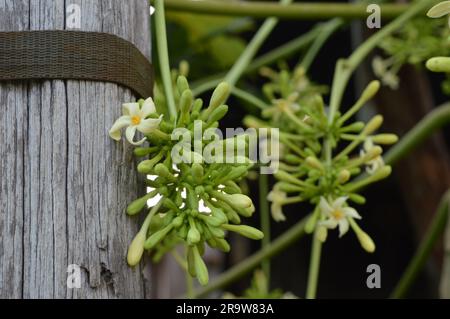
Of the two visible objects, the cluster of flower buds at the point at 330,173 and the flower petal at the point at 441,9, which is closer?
the flower petal at the point at 441,9

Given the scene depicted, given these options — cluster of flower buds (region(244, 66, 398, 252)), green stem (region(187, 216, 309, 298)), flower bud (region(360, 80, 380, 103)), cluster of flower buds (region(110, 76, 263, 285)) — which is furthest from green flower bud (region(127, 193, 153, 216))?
green stem (region(187, 216, 309, 298))

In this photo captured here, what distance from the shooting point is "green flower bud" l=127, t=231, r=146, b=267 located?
1.13m

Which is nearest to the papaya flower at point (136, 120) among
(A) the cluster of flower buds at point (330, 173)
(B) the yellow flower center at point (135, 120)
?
(B) the yellow flower center at point (135, 120)

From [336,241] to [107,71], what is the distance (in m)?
3.16

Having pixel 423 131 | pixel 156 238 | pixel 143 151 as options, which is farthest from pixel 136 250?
pixel 423 131

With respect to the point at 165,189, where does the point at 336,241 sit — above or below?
above

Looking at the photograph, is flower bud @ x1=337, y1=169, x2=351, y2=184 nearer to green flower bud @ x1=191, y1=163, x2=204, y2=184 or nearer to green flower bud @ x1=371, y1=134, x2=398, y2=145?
green flower bud @ x1=371, y1=134, x2=398, y2=145

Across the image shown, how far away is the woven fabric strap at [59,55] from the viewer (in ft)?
3.67

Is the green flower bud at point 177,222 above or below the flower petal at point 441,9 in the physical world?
below

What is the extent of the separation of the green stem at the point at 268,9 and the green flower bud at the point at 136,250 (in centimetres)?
66

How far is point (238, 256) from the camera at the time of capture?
3.81 meters

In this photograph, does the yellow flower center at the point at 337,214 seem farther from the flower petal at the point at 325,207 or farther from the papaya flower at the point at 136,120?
the papaya flower at the point at 136,120
